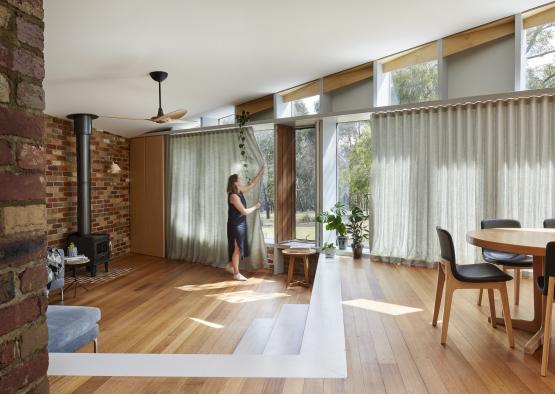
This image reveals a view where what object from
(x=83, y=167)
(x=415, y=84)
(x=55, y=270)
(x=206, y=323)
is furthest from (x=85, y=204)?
(x=415, y=84)

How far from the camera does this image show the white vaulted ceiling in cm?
351

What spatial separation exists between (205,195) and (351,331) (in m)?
4.54

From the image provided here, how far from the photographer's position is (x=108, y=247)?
652 cm

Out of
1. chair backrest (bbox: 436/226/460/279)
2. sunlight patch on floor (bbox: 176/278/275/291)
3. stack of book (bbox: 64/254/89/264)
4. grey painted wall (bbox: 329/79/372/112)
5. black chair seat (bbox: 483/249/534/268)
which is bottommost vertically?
sunlight patch on floor (bbox: 176/278/275/291)

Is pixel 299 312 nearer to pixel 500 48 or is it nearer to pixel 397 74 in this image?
pixel 397 74

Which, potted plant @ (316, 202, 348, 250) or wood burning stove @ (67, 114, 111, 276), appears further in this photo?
wood burning stove @ (67, 114, 111, 276)

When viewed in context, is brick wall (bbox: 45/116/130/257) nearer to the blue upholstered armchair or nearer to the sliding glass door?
the blue upholstered armchair

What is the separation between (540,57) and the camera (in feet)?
14.9

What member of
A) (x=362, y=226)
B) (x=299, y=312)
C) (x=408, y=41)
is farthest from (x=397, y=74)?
(x=299, y=312)

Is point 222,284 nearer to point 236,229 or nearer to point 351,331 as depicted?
point 236,229

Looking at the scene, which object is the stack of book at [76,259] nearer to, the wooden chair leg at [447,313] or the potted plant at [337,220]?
the potted plant at [337,220]

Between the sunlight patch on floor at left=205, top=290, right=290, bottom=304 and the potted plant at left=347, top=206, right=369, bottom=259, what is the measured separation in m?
1.23

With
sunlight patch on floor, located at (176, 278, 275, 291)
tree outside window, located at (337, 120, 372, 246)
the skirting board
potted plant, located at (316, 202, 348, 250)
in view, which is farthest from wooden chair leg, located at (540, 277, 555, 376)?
sunlight patch on floor, located at (176, 278, 275, 291)

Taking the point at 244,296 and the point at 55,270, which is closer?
the point at 55,270
